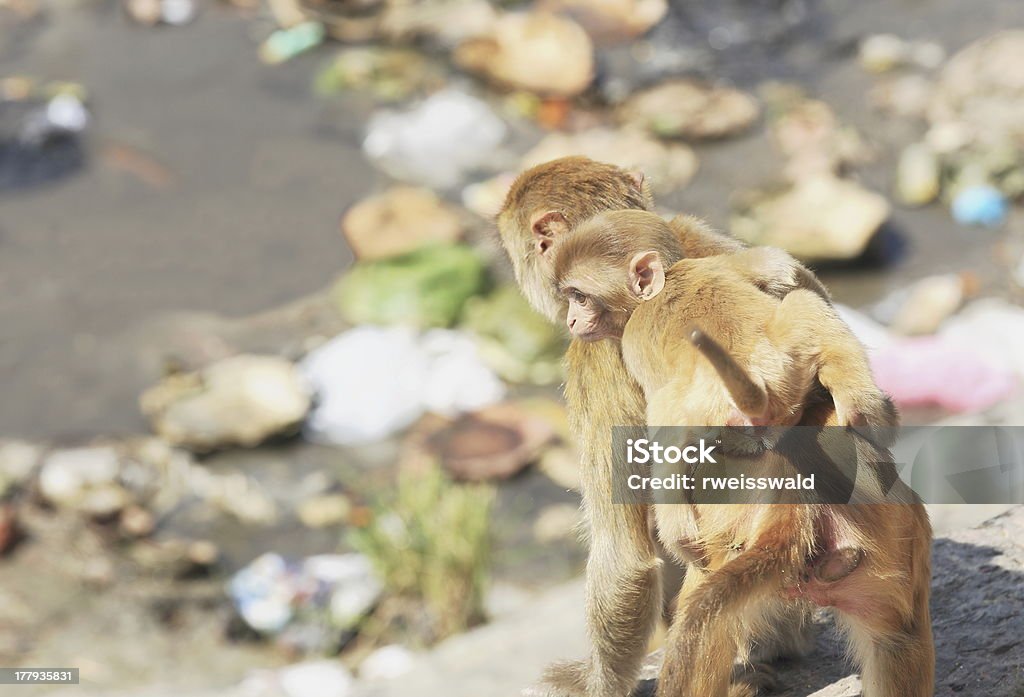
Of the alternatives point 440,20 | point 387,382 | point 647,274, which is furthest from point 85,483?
point 440,20

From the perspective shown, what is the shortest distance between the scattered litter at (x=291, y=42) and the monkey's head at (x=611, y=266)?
8.98m

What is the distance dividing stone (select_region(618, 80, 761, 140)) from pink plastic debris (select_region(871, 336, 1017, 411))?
11.0ft

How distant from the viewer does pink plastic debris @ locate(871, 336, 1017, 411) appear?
723cm

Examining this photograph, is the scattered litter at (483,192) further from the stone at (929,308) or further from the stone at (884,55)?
the stone at (884,55)

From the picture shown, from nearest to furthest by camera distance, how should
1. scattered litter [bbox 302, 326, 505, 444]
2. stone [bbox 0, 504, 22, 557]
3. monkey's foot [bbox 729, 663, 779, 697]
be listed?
1. monkey's foot [bbox 729, 663, 779, 697]
2. stone [bbox 0, 504, 22, 557]
3. scattered litter [bbox 302, 326, 505, 444]

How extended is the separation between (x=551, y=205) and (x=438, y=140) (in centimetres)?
687

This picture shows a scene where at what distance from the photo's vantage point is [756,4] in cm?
1208

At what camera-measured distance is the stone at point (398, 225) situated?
356 inches

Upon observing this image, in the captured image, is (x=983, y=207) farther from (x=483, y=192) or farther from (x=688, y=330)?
(x=688, y=330)

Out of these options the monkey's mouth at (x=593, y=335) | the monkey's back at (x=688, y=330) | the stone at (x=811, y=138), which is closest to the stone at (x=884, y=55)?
the stone at (x=811, y=138)

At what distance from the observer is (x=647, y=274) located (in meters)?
3.12

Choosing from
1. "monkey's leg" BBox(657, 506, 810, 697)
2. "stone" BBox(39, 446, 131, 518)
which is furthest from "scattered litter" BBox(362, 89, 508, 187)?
"monkey's leg" BBox(657, 506, 810, 697)

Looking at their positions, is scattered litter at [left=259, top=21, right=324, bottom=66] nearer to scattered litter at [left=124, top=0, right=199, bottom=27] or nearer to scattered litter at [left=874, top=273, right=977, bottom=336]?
scattered litter at [left=124, top=0, right=199, bottom=27]

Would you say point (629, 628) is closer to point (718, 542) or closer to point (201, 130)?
point (718, 542)
